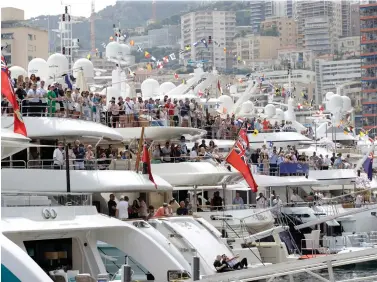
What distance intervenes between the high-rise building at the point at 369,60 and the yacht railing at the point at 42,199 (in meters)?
112

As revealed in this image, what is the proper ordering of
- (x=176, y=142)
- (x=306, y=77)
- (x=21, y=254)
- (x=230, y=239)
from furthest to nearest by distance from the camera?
1. (x=306, y=77)
2. (x=176, y=142)
3. (x=230, y=239)
4. (x=21, y=254)

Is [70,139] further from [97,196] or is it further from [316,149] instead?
[316,149]

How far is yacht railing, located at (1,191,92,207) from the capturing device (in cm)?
2431

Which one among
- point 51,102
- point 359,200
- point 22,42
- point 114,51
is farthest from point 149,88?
point 22,42

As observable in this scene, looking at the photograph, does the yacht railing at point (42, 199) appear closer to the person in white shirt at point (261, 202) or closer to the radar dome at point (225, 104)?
the person in white shirt at point (261, 202)

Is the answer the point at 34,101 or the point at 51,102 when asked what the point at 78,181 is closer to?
the point at 51,102

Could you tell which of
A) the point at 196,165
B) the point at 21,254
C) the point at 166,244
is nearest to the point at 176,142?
the point at 196,165

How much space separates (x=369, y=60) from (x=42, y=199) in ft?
385

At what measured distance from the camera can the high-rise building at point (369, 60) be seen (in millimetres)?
137875

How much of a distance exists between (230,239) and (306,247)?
340 inches

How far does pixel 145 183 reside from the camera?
3112cm

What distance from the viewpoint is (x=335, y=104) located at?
259 ft

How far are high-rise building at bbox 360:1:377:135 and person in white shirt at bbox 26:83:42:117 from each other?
10867 cm

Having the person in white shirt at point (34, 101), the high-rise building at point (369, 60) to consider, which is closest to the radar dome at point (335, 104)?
the person in white shirt at point (34, 101)
